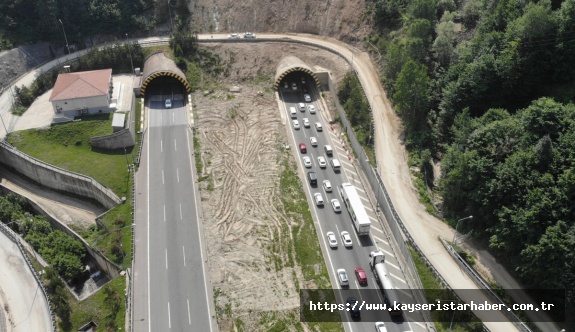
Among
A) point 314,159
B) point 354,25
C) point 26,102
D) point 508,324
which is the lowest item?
point 508,324

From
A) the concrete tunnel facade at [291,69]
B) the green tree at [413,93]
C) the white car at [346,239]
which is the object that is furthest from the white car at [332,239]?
the concrete tunnel facade at [291,69]

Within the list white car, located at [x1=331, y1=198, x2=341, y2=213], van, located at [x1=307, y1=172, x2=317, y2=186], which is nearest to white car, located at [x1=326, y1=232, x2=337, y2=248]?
white car, located at [x1=331, y1=198, x2=341, y2=213]

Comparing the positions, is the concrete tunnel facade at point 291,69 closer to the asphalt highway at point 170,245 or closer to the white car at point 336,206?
the asphalt highway at point 170,245

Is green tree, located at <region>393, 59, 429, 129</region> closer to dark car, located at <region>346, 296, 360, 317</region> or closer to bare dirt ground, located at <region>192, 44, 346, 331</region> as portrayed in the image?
bare dirt ground, located at <region>192, 44, 346, 331</region>

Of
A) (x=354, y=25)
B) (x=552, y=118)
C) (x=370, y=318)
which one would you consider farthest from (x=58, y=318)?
(x=354, y=25)

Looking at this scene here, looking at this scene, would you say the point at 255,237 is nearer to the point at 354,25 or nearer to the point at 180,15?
the point at 354,25

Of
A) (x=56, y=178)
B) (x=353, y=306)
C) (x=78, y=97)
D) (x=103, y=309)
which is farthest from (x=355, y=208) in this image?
(x=78, y=97)
